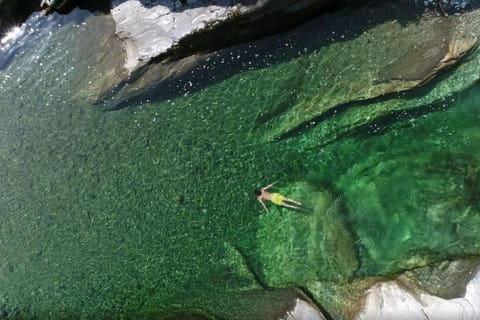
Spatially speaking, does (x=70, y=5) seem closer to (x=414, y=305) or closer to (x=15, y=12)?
(x=15, y=12)

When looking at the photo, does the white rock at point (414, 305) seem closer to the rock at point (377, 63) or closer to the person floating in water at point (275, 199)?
the person floating in water at point (275, 199)

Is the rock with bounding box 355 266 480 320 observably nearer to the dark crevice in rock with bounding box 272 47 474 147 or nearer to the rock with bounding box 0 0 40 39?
the dark crevice in rock with bounding box 272 47 474 147

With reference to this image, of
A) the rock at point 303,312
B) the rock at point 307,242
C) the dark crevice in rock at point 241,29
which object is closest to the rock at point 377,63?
the dark crevice in rock at point 241,29

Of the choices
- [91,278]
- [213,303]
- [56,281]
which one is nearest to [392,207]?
[213,303]

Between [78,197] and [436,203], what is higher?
[78,197]

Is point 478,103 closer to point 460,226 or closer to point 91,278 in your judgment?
point 460,226
